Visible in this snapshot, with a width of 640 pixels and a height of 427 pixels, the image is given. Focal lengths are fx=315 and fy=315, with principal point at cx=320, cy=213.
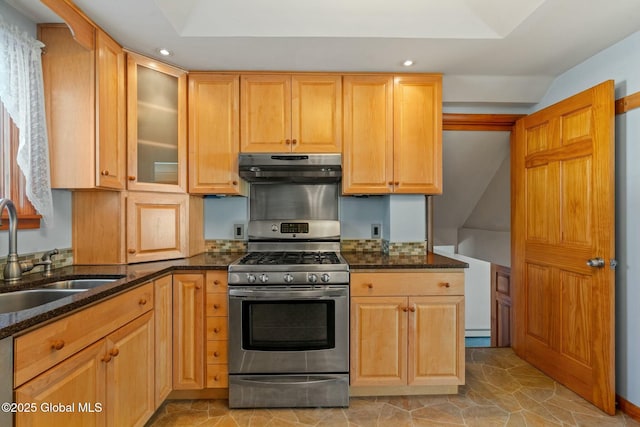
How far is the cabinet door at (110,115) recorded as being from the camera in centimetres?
186

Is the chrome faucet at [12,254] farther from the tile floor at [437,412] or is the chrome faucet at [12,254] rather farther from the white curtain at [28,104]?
the tile floor at [437,412]

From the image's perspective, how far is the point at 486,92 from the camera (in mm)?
2607

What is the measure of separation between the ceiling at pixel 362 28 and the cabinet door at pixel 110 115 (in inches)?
4.7

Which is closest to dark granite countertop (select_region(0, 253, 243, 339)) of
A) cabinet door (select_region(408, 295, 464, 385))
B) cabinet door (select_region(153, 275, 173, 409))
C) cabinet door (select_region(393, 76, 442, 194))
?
cabinet door (select_region(153, 275, 173, 409))

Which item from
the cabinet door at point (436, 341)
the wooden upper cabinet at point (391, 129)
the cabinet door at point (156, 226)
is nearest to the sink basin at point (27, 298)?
the cabinet door at point (156, 226)

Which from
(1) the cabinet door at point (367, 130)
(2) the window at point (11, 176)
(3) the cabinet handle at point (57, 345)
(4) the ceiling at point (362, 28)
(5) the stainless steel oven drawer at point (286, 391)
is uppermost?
(4) the ceiling at point (362, 28)

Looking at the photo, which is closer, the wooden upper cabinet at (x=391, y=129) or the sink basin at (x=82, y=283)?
Answer: the sink basin at (x=82, y=283)

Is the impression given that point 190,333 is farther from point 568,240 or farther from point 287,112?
point 568,240

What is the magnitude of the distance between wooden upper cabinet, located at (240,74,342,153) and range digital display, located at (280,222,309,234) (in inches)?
25.5

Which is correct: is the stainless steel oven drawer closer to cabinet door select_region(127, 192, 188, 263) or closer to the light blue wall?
cabinet door select_region(127, 192, 188, 263)

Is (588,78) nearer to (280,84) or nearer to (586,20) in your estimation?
(586,20)

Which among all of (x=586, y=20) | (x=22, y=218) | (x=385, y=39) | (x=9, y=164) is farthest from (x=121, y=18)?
(x=586, y=20)

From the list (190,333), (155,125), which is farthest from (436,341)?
(155,125)

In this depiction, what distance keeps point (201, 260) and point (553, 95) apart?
10.0 ft
